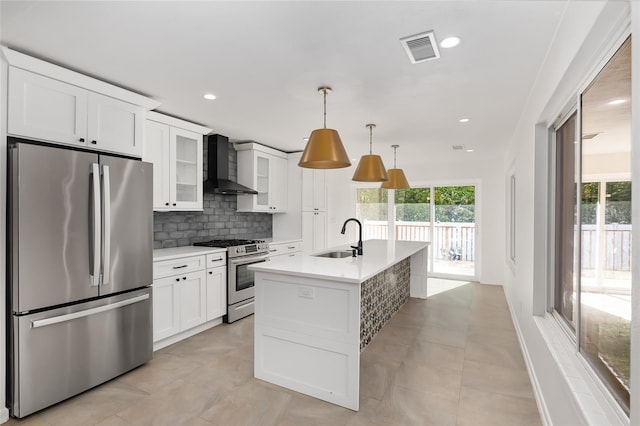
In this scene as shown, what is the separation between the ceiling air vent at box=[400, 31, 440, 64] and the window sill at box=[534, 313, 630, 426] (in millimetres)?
1919

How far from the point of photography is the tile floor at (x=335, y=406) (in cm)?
209

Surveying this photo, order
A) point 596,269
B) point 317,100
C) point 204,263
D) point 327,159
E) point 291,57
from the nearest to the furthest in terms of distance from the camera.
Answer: point 596,269
point 291,57
point 327,159
point 317,100
point 204,263

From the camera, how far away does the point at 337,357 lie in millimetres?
2283

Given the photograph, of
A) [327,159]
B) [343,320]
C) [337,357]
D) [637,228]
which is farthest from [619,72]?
[337,357]

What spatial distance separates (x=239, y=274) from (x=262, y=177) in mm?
1706

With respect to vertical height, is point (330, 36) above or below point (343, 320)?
above

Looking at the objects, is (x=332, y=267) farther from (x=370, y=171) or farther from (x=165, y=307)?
(x=165, y=307)

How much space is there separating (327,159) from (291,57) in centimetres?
74

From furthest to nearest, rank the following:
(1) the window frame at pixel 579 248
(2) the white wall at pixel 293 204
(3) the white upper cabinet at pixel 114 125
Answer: (2) the white wall at pixel 293 204 < (3) the white upper cabinet at pixel 114 125 < (1) the window frame at pixel 579 248

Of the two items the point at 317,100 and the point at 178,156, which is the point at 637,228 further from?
the point at 178,156

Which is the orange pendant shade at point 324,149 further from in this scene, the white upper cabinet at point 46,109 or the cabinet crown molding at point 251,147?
the cabinet crown molding at point 251,147

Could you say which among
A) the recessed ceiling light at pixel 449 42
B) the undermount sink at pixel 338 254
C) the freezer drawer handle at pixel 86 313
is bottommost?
the freezer drawer handle at pixel 86 313

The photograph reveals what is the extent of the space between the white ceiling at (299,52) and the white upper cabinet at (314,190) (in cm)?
202

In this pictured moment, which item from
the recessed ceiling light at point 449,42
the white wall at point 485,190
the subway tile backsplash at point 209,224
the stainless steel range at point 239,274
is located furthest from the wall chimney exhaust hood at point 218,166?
the recessed ceiling light at point 449,42
